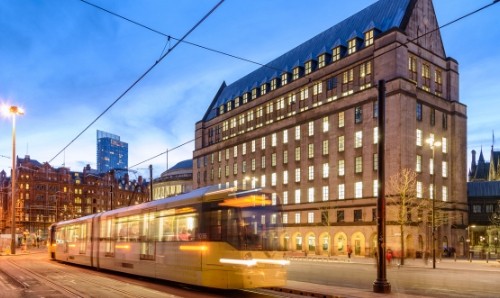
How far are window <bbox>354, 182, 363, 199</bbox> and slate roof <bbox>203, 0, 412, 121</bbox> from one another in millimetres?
17220

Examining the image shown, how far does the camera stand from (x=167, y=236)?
63.0 ft

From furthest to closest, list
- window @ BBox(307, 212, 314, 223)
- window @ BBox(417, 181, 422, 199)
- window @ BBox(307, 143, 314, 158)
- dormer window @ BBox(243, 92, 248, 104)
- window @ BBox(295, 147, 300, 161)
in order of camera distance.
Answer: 1. dormer window @ BBox(243, 92, 248, 104)
2. window @ BBox(295, 147, 300, 161)
3. window @ BBox(307, 143, 314, 158)
4. window @ BBox(307, 212, 314, 223)
5. window @ BBox(417, 181, 422, 199)

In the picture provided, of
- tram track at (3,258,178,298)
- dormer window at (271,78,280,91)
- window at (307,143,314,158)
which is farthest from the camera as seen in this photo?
dormer window at (271,78,280,91)

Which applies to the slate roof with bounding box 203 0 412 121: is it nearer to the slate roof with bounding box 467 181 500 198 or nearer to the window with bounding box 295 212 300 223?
the window with bounding box 295 212 300 223

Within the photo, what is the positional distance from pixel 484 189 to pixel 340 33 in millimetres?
40754

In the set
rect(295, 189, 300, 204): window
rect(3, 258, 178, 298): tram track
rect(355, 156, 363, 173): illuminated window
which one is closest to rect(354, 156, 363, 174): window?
rect(355, 156, 363, 173): illuminated window

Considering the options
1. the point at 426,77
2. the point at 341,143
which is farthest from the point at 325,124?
the point at 426,77

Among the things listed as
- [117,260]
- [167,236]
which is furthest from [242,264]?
[117,260]

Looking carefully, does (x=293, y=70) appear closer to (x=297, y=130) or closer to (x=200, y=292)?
(x=297, y=130)

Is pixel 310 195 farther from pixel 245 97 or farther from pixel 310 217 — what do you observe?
pixel 245 97

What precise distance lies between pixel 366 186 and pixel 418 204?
5.99 metres

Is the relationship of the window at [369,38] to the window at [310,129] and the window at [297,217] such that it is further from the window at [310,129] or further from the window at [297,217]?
the window at [297,217]

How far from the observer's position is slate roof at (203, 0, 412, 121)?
63406 mm

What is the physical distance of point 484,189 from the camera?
9069 centimetres
